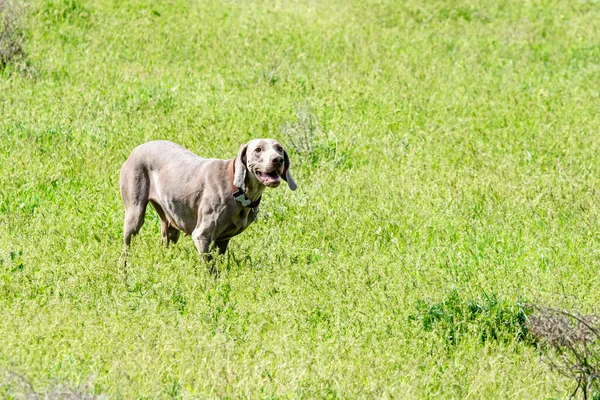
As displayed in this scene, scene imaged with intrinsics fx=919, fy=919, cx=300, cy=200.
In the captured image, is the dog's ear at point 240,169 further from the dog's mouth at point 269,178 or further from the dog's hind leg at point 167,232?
the dog's hind leg at point 167,232

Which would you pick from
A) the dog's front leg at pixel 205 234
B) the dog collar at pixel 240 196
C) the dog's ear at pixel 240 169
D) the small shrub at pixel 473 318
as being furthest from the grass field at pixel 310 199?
the dog's ear at pixel 240 169

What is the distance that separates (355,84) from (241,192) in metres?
6.25

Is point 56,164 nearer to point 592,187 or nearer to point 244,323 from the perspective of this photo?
point 244,323

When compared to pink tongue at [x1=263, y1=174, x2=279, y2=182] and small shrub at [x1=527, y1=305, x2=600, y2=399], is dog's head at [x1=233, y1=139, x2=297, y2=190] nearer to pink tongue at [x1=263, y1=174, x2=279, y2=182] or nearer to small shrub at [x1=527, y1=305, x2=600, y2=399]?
pink tongue at [x1=263, y1=174, x2=279, y2=182]

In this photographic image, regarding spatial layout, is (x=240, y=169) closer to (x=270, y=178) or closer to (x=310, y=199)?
(x=270, y=178)

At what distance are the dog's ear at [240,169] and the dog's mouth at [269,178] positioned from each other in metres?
0.14

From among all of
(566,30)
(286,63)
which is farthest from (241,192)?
(566,30)

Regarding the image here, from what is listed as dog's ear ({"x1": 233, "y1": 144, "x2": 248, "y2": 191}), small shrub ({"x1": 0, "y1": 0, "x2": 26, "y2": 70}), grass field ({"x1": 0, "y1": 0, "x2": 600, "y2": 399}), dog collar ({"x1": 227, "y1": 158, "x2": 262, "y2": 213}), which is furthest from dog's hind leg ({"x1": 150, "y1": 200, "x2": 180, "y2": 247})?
small shrub ({"x1": 0, "y1": 0, "x2": 26, "y2": 70})

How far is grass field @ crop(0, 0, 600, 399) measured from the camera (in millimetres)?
5566

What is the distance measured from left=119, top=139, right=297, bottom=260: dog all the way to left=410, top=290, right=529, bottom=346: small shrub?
1463 mm

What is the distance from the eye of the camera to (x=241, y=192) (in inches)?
279

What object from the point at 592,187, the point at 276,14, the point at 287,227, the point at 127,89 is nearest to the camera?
the point at 287,227

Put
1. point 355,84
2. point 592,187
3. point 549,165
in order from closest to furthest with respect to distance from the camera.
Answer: point 592,187, point 549,165, point 355,84

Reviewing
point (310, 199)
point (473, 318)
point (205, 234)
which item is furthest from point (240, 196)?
point (310, 199)
